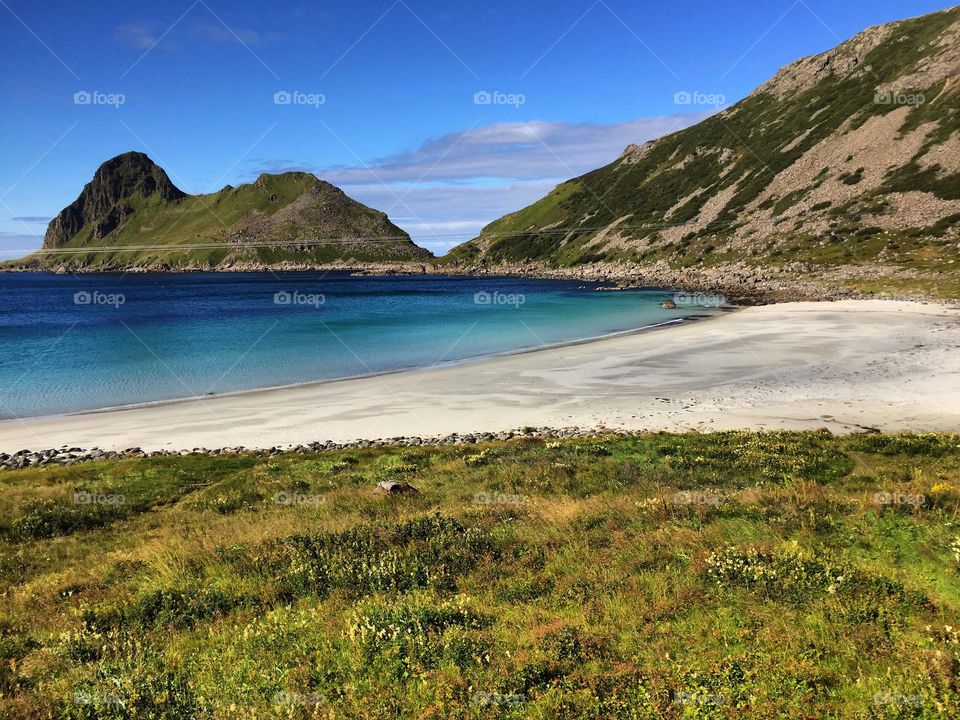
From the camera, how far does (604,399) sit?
3484 centimetres

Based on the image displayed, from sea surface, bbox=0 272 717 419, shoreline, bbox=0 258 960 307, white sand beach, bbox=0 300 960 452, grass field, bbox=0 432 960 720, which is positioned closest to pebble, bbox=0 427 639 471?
white sand beach, bbox=0 300 960 452

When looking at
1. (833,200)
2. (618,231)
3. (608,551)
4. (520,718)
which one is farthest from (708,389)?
(618,231)

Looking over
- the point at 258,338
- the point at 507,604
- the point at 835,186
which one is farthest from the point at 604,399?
the point at 835,186

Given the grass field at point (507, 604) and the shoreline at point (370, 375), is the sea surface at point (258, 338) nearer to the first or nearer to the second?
the shoreline at point (370, 375)

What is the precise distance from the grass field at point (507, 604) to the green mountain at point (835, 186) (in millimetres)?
75978

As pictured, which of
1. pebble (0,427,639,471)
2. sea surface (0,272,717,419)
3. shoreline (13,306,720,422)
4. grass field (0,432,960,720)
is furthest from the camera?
sea surface (0,272,717,419)

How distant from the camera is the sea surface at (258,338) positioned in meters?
44.3

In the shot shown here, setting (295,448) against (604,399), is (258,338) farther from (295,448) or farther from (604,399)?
(604,399)

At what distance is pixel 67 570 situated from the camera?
12438mm

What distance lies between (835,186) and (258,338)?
126874mm

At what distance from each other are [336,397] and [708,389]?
79.0 feet

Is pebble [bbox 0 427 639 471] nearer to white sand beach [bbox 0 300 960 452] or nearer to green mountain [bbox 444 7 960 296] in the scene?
white sand beach [bbox 0 300 960 452]

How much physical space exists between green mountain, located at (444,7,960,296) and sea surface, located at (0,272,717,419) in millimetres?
29464

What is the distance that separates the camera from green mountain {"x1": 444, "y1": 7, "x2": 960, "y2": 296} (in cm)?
9906
